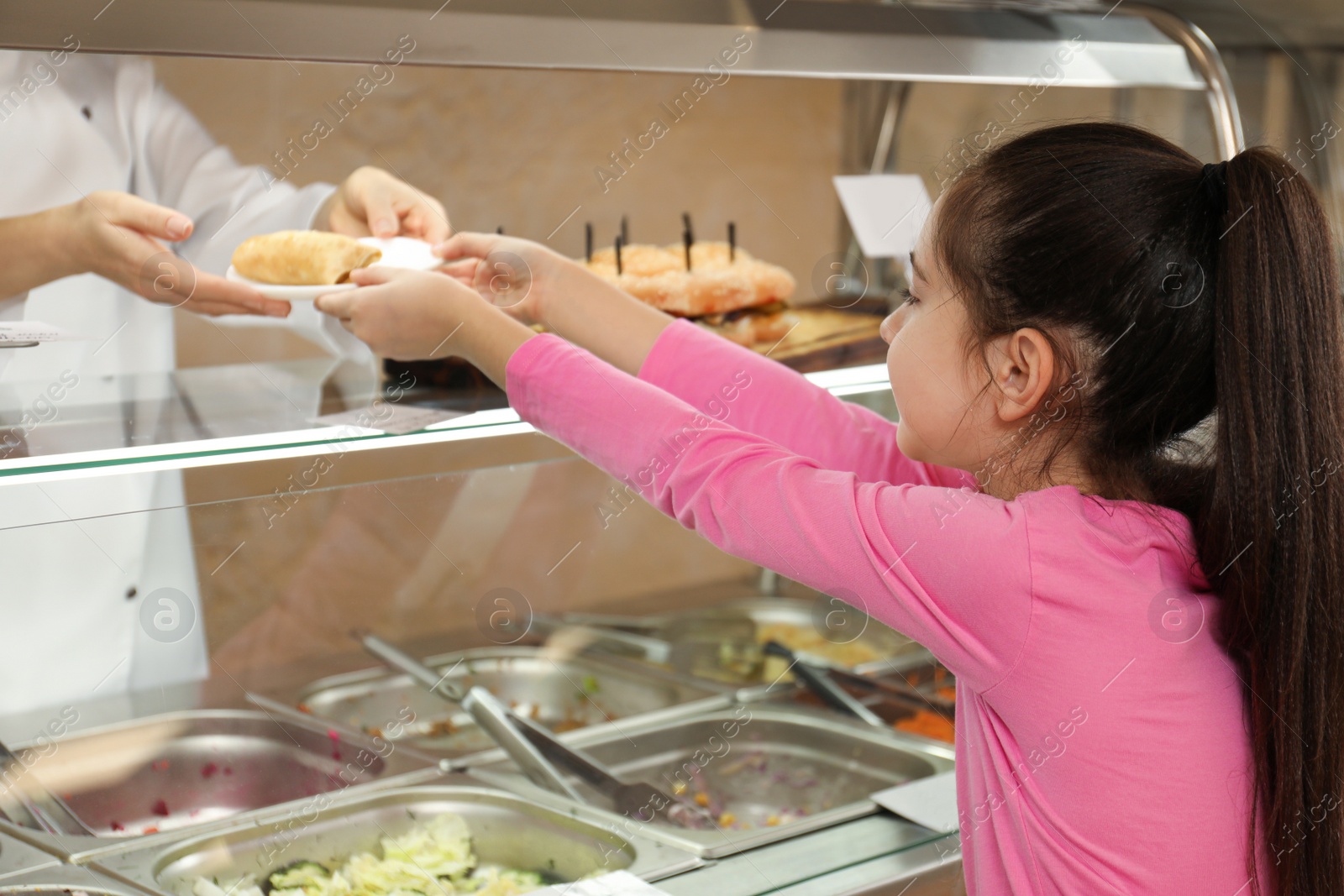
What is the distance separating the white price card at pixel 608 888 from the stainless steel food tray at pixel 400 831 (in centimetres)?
2

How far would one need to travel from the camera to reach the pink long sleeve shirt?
0.79 m

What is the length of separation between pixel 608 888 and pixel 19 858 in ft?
1.65

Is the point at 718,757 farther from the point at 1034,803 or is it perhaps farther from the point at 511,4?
the point at 511,4

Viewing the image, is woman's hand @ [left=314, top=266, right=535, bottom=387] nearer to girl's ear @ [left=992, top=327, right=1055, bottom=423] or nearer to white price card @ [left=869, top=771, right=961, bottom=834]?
girl's ear @ [left=992, top=327, right=1055, bottom=423]

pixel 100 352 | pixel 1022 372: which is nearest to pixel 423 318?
pixel 1022 372

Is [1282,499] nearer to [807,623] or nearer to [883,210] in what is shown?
[883,210]

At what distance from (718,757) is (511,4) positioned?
906 mm

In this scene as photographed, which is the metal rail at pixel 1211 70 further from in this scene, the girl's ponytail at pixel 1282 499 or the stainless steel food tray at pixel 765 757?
the stainless steel food tray at pixel 765 757

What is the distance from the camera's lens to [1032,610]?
2.58 feet

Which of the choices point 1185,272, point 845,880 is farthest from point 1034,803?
point 1185,272

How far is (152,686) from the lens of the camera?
1177 millimetres

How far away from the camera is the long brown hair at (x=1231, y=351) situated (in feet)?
2.56

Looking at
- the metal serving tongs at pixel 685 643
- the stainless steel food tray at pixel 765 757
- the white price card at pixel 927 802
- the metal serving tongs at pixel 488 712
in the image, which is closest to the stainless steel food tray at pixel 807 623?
the metal serving tongs at pixel 685 643

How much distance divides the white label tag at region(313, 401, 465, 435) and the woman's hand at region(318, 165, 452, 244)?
21cm
